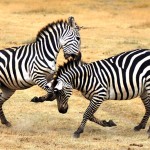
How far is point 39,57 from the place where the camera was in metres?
11.0

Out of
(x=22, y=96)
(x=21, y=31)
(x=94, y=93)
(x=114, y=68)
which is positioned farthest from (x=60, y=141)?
(x=21, y=31)

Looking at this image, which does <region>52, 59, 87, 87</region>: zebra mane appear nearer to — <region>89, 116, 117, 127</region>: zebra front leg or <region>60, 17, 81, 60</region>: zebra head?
<region>60, 17, 81, 60</region>: zebra head

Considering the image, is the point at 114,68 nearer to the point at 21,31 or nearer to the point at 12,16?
the point at 21,31

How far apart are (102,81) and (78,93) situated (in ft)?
13.0

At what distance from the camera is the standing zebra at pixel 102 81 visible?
34.7 feet

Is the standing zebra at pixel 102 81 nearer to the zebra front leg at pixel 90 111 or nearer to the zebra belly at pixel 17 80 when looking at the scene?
the zebra front leg at pixel 90 111

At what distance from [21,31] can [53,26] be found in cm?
1501

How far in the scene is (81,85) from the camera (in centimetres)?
1066

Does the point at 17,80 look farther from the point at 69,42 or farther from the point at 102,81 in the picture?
the point at 102,81

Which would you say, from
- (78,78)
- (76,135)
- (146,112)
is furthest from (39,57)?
(146,112)

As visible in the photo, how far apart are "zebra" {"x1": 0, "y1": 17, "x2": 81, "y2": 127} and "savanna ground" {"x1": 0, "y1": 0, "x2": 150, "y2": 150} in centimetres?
99

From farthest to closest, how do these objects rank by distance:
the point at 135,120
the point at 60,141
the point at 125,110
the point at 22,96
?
1. the point at 22,96
2. the point at 125,110
3. the point at 135,120
4. the point at 60,141

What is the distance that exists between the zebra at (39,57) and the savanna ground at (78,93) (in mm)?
986

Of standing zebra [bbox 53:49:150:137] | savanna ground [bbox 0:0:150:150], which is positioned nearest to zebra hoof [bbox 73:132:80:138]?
standing zebra [bbox 53:49:150:137]
